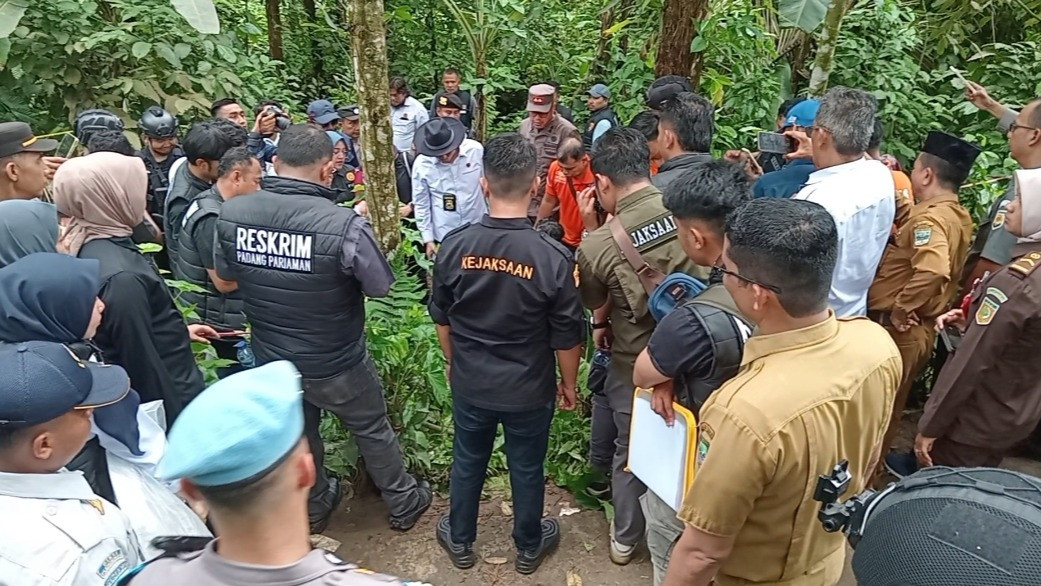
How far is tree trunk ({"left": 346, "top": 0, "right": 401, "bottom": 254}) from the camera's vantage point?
12.0 ft

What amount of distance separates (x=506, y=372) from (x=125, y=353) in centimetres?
148

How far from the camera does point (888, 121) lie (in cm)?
639

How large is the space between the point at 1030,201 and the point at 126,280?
12.0 feet

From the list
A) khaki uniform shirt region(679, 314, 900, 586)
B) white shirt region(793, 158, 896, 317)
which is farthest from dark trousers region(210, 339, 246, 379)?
white shirt region(793, 158, 896, 317)

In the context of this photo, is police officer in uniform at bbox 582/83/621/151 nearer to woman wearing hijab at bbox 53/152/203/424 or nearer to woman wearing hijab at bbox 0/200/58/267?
woman wearing hijab at bbox 53/152/203/424

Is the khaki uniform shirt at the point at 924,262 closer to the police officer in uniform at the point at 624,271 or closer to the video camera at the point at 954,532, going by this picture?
the police officer in uniform at the point at 624,271

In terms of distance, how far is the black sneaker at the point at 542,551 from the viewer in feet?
11.1

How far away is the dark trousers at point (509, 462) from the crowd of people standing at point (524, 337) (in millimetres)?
14

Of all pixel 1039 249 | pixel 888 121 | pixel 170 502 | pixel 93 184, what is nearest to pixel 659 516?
pixel 170 502

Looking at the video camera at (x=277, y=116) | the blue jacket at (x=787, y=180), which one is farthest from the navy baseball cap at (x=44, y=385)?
the video camera at (x=277, y=116)

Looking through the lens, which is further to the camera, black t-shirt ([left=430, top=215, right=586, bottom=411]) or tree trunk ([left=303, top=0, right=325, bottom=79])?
tree trunk ([left=303, top=0, right=325, bottom=79])

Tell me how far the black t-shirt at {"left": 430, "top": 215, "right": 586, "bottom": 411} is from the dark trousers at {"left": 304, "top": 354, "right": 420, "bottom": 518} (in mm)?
524

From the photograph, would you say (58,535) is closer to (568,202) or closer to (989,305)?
(989,305)

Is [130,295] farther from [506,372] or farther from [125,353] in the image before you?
[506,372]
